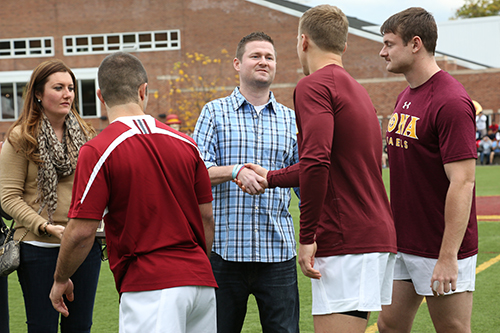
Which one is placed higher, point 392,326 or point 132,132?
point 132,132

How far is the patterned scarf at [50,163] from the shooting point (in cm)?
372

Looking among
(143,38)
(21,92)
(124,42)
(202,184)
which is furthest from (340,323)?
(21,92)

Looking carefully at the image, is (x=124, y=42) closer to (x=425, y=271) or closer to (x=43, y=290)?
(x=43, y=290)

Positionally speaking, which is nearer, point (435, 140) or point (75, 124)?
point (435, 140)

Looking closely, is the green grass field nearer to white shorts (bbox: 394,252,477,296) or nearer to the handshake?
white shorts (bbox: 394,252,477,296)

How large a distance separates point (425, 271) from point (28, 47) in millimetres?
46973

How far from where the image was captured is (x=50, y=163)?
3.74 m

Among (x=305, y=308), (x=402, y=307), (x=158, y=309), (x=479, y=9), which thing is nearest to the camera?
(x=158, y=309)

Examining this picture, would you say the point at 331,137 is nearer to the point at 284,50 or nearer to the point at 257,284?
the point at 257,284

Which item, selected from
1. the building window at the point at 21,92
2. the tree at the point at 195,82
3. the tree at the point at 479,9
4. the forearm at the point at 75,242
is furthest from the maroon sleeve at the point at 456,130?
the tree at the point at 479,9

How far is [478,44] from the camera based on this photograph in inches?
1966

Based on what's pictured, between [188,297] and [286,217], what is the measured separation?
1.39 metres

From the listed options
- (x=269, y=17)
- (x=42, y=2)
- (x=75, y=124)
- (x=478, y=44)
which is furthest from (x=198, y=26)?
(x=75, y=124)

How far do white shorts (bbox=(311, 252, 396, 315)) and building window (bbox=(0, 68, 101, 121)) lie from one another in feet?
140
